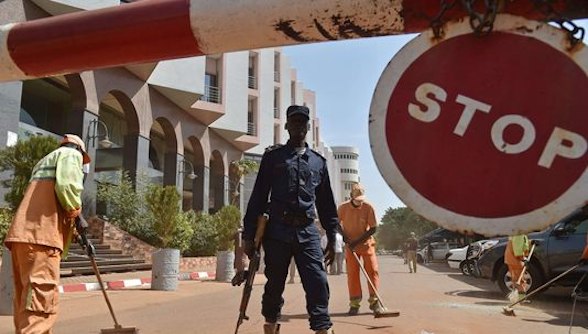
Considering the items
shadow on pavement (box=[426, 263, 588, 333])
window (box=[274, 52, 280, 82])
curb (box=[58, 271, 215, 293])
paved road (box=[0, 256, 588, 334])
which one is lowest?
shadow on pavement (box=[426, 263, 588, 333])

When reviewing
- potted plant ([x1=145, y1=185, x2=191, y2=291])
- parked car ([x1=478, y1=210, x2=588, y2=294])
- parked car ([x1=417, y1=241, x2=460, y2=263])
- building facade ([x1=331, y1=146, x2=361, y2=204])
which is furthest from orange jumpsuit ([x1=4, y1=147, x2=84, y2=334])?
building facade ([x1=331, y1=146, x2=361, y2=204])

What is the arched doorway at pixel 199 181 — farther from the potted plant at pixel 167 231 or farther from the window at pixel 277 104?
the window at pixel 277 104

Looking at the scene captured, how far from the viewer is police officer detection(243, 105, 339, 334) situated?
12.8 ft

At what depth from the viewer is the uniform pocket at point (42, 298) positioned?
3.61m

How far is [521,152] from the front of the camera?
64.4 inches

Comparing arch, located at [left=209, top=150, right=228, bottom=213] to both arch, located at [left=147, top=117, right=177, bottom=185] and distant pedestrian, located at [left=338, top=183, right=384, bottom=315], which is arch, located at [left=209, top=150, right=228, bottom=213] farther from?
distant pedestrian, located at [left=338, top=183, right=384, bottom=315]

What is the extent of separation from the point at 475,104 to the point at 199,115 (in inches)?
1021

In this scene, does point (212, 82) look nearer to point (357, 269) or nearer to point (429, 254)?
point (429, 254)

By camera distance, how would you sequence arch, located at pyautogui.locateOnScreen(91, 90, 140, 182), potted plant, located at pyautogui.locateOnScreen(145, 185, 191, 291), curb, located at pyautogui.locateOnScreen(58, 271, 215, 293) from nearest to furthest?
1. curb, located at pyautogui.locateOnScreen(58, 271, 215, 293)
2. potted plant, located at pyautogui.locateOnScreen(145, 185, 191, 291)
3. arch, located at pyautogui.locateOnScreen(91, 90, 140, 182)

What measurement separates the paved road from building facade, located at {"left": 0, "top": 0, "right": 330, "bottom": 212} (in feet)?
22.2

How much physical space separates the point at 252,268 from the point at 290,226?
1.38ft

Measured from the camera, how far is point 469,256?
16062 mm

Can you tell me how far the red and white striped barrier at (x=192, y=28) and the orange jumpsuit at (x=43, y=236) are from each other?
97cm

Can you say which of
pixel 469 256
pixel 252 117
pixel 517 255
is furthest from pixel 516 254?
pixel 252 117
